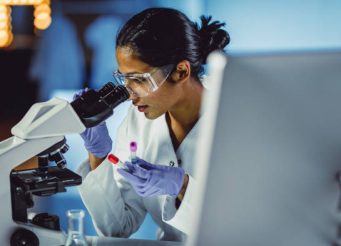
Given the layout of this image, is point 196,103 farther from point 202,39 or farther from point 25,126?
point 25,126

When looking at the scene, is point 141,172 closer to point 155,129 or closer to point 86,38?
point 155,129

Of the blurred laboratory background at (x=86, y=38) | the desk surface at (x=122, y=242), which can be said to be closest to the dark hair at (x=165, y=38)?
the blurred laboratory background at (x=86, y=38)

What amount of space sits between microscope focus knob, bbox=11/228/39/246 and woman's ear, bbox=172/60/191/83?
73 cm

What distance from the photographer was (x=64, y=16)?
12.9 feet

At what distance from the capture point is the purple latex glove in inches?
59.1

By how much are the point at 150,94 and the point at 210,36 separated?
0.32 m

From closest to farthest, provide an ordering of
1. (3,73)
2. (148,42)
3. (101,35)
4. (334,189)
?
(334,189) < (148,42) < (101,35) < (3,73)

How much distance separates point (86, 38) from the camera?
12.3 ft

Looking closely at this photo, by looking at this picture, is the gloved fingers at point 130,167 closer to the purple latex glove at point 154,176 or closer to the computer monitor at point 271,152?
the purple latex glove at point 154,176

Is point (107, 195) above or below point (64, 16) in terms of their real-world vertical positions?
below

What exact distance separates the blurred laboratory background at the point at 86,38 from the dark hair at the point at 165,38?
0.21 metres

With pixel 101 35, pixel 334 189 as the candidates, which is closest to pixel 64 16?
pixel 101 35

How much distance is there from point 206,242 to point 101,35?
2.87 metres

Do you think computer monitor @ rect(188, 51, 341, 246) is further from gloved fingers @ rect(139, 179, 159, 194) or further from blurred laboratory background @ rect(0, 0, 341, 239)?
blurred laboratory background @ rect(0, 0, 341, 239)
